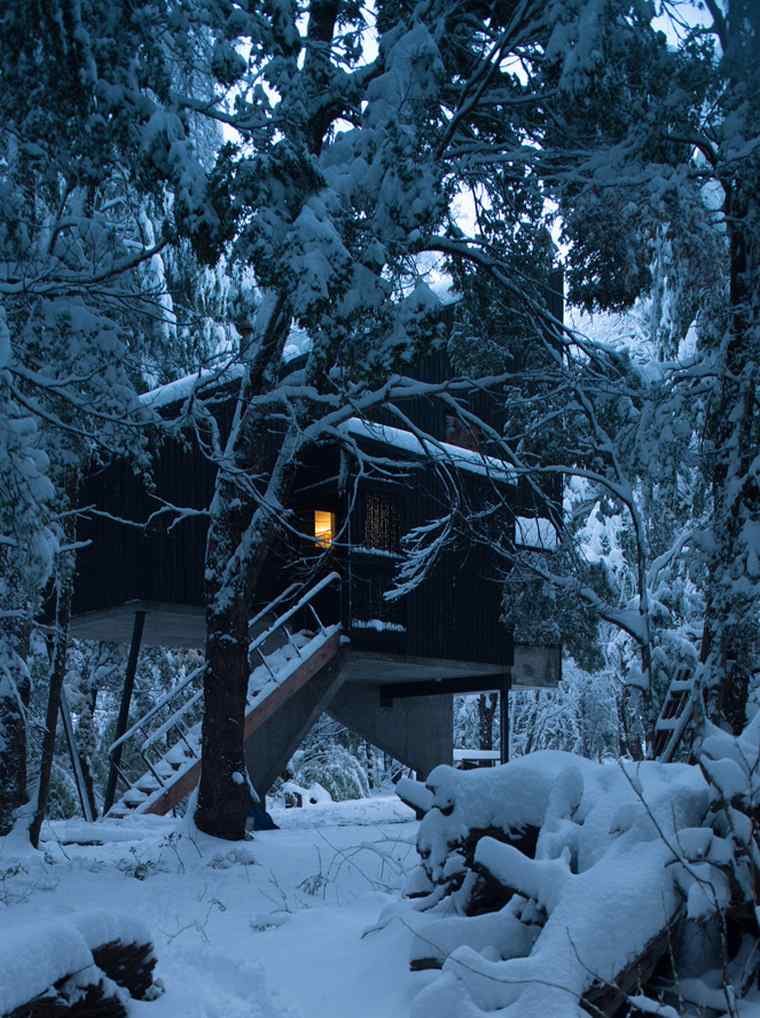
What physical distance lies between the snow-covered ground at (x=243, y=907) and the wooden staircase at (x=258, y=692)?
1.02 metres

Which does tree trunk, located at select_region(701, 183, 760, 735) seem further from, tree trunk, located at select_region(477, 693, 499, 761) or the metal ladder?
tree trunk, located at select_region(477, 693, 499, 761)

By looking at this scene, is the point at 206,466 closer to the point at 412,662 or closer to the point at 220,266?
the point at 220,266

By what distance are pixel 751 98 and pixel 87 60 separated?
6935mm

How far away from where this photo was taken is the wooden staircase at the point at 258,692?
15844mm

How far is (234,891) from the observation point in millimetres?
9703

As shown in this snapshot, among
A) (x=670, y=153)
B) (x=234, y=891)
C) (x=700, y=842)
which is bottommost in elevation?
(x=234, y=891)

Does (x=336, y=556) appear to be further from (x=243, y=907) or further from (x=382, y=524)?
(x=243, y=907)

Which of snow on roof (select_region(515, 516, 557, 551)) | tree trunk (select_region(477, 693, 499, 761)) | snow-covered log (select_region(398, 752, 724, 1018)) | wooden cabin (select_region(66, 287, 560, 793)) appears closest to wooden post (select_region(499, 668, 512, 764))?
wooden cabin (select_region(66, 287, 560, 793))

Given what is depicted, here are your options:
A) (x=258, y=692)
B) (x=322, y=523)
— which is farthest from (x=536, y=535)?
(x=258, y=692)

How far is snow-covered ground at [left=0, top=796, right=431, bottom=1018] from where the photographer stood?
563 cm

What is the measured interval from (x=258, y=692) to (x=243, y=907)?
8.73m

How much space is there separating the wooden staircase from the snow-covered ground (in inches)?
40.2

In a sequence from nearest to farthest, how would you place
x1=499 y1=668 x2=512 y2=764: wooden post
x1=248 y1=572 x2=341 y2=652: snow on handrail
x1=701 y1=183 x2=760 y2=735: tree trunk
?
x1=701 y1=183 x2=760 y2=735: tree trunk < x1=248 y1=572 x2=341 y2=652: snow on handrail < x1=499 y1=668 x2=512 y2=764: wooden post

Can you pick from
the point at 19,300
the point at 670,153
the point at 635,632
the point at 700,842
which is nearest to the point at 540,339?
the point at 670,153
